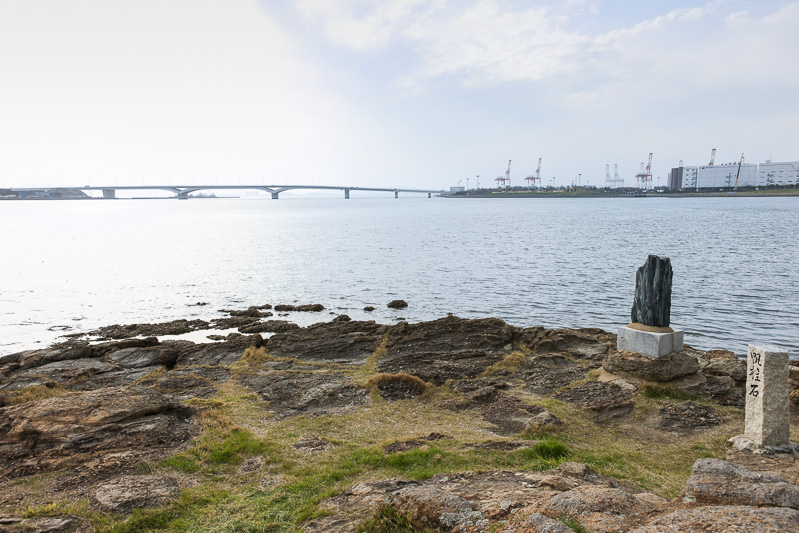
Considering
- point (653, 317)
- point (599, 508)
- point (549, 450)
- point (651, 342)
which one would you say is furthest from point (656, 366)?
point (599, 508)

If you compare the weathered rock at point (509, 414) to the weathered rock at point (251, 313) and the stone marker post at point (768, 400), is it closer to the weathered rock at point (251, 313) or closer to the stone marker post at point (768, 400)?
the stone marker post at point (768, 400)

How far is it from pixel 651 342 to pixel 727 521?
7.73 meters

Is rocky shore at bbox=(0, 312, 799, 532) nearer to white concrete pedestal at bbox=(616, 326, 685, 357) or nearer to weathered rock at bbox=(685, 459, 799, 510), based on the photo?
weathered rock at bbox=(685, 459, 799, 510)

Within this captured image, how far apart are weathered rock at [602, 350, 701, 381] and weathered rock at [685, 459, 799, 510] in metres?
5.57

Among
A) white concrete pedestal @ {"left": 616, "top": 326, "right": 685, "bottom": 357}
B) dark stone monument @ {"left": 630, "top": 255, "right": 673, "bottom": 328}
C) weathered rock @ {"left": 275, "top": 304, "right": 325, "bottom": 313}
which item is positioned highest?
dark stone monument @ {"left": 630, "top": 255, "right": 673, "bottom": 328}

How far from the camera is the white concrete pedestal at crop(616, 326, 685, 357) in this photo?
11953 mm

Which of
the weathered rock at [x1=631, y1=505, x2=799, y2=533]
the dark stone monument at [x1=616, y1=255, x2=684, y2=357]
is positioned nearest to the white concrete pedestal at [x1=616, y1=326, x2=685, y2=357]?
the dark stone monument at [x1=616, y1=255, x2=684, y2=357]

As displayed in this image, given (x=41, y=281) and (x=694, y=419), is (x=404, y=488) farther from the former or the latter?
(x=41, y=281)

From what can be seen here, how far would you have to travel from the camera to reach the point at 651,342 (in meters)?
12.1

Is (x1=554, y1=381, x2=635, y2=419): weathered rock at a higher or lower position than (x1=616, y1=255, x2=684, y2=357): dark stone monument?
lower

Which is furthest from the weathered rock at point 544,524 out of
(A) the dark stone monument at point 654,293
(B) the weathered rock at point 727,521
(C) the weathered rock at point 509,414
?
(A) the dark stone monument at point 654,293

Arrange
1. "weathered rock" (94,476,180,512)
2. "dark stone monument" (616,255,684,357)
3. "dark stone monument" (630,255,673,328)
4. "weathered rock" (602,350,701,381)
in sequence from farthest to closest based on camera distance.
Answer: "dark stone monument" (630,255,673,328) → "dark stone monument" (616,255,684,357) → "weathered rock" (602,350,701,381) → "weathered rock" (94,476,180,512)

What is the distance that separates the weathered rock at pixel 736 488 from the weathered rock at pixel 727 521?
0.47m

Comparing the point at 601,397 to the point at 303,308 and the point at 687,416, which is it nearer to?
the point at 687,416
